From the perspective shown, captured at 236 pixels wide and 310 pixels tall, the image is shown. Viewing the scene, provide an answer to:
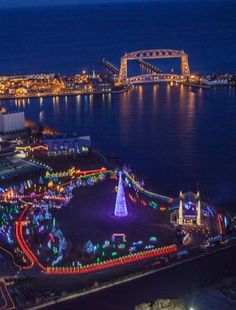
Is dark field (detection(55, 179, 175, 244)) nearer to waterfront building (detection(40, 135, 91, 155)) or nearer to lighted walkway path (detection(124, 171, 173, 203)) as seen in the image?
lighted walkway path (detection(124, 171, 173, 203))

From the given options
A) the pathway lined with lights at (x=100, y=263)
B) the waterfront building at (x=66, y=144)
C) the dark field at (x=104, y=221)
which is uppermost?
the waterfront building at (x=66, y=144)

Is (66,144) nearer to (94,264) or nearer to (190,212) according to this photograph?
(190,212)

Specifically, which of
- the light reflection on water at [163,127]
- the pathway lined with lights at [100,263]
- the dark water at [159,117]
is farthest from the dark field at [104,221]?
the light reflection on water at [163,127]

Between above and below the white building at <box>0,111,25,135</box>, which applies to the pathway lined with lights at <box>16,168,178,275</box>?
below

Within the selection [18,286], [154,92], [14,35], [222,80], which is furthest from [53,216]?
[14,35]

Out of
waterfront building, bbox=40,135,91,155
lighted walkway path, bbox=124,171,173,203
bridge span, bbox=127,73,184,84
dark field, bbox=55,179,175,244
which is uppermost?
bridge span, bbox=127,73,184,84

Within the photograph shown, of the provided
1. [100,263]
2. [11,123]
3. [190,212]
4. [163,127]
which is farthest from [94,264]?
[163,127]

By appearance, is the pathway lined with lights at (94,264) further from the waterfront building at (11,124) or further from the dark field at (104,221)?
the waterfront building at (11,124)

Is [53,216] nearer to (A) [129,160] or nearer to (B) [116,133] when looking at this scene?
(A) [129,160]

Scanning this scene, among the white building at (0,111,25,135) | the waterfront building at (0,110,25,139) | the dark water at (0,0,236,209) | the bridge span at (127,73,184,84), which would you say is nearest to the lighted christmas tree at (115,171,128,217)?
the dark water at (0,0,236,209)
